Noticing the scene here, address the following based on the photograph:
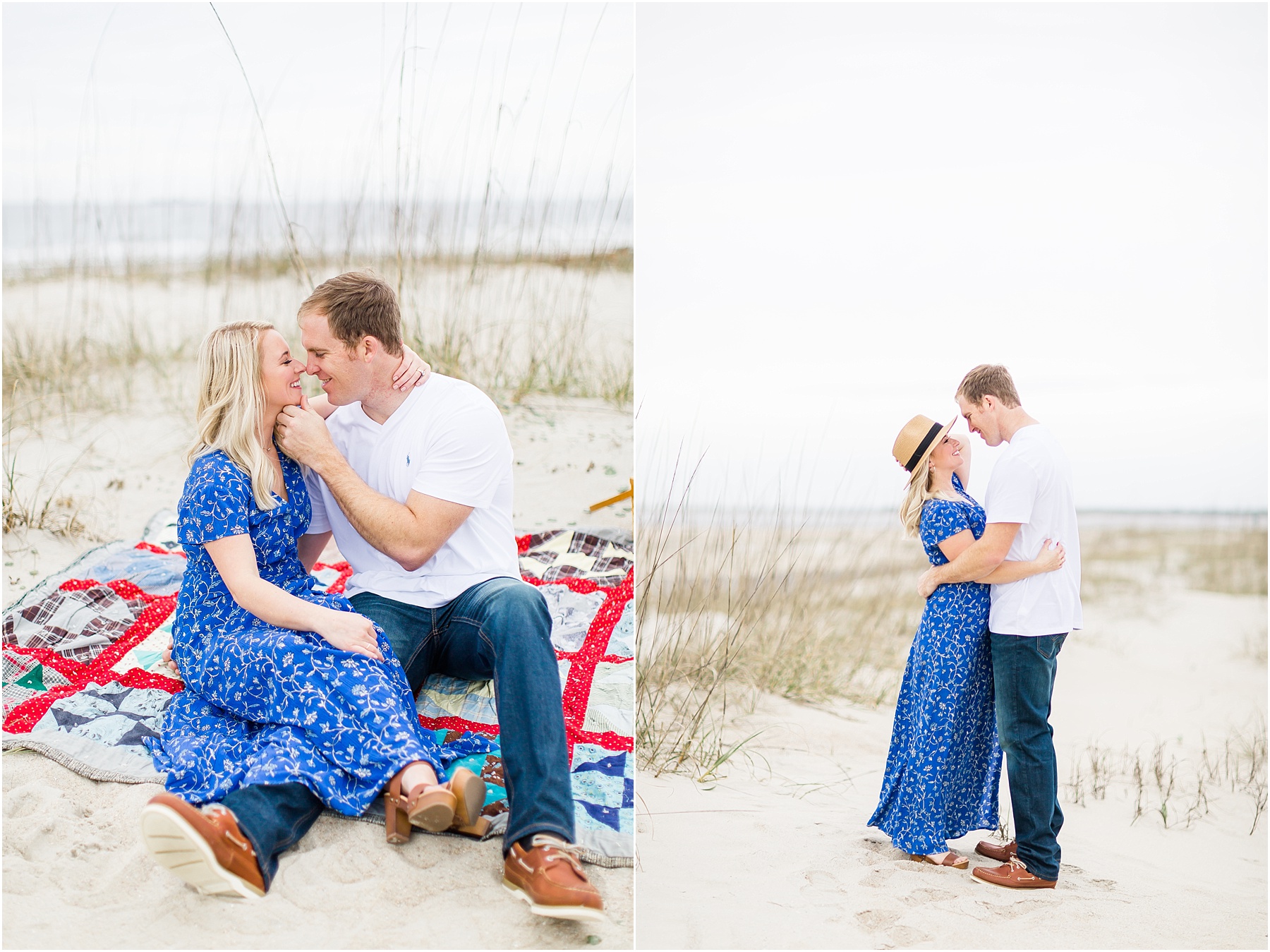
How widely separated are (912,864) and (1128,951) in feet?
1.91

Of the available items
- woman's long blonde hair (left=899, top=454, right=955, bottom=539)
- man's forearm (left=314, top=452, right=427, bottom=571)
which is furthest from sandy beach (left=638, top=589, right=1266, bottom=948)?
man's forearm (left=314, top=452, right=427, bottom=571)

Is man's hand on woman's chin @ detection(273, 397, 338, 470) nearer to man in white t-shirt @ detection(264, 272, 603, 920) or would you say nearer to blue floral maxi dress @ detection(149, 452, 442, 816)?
man in white t-shirt @ detection(264, 272, 603, 920)

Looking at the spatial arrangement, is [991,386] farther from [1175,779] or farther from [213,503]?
[1175,779]

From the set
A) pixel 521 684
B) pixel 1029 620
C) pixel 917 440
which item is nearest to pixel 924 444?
pixel 917 440

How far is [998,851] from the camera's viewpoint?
2.84m

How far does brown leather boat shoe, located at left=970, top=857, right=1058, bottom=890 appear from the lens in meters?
2.63

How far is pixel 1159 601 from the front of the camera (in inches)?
313

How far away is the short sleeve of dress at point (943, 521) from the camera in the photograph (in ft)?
9.16

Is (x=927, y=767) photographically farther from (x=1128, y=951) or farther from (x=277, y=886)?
(x=277, y=886)

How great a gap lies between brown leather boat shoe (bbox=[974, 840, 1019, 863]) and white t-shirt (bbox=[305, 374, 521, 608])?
1.65m

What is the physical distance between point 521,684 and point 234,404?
41.7 inches

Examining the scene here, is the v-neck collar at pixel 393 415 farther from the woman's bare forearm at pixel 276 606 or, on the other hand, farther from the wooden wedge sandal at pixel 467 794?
the wooden wedge sandal at pixel 467 794

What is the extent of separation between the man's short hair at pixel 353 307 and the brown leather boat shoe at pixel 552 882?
1481mm

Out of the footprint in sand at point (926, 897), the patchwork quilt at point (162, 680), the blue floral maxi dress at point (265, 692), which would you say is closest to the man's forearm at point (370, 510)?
the blue floral maxi dress at point (265, 692)
